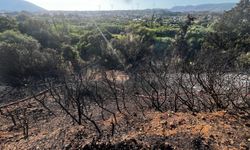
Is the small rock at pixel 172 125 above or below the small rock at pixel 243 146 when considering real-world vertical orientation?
below

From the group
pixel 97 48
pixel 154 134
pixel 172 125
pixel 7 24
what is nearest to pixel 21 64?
pixel 97 48

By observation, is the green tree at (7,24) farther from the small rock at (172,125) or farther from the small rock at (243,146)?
the small rock at (243,146)

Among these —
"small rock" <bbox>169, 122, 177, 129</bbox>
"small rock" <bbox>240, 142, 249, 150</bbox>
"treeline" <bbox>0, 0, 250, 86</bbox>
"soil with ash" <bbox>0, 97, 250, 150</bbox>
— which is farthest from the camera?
"treeline" <bbox>0, 0, 250, 86</bbox>

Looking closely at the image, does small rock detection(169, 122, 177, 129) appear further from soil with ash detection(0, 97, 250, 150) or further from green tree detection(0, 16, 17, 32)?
green tree detection(0, 16, 17, 32)

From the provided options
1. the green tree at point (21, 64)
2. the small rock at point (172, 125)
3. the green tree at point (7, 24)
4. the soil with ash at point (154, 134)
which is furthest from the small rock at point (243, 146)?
the green tree at point (7, 24)

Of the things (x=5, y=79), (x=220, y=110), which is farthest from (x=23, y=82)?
(x=220, y=110)

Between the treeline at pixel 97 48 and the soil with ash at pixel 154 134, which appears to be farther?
the treeline at pixel 97 48

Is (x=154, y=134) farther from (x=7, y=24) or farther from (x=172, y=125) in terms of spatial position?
(x=7, y=24)

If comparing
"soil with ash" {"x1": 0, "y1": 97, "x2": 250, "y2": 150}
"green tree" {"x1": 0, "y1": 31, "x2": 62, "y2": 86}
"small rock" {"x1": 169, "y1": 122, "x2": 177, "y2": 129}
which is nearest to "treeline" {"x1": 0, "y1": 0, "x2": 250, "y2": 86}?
"green tree" {"x1": 0, "y1": 31, "x2": 62, "y2": 86}
